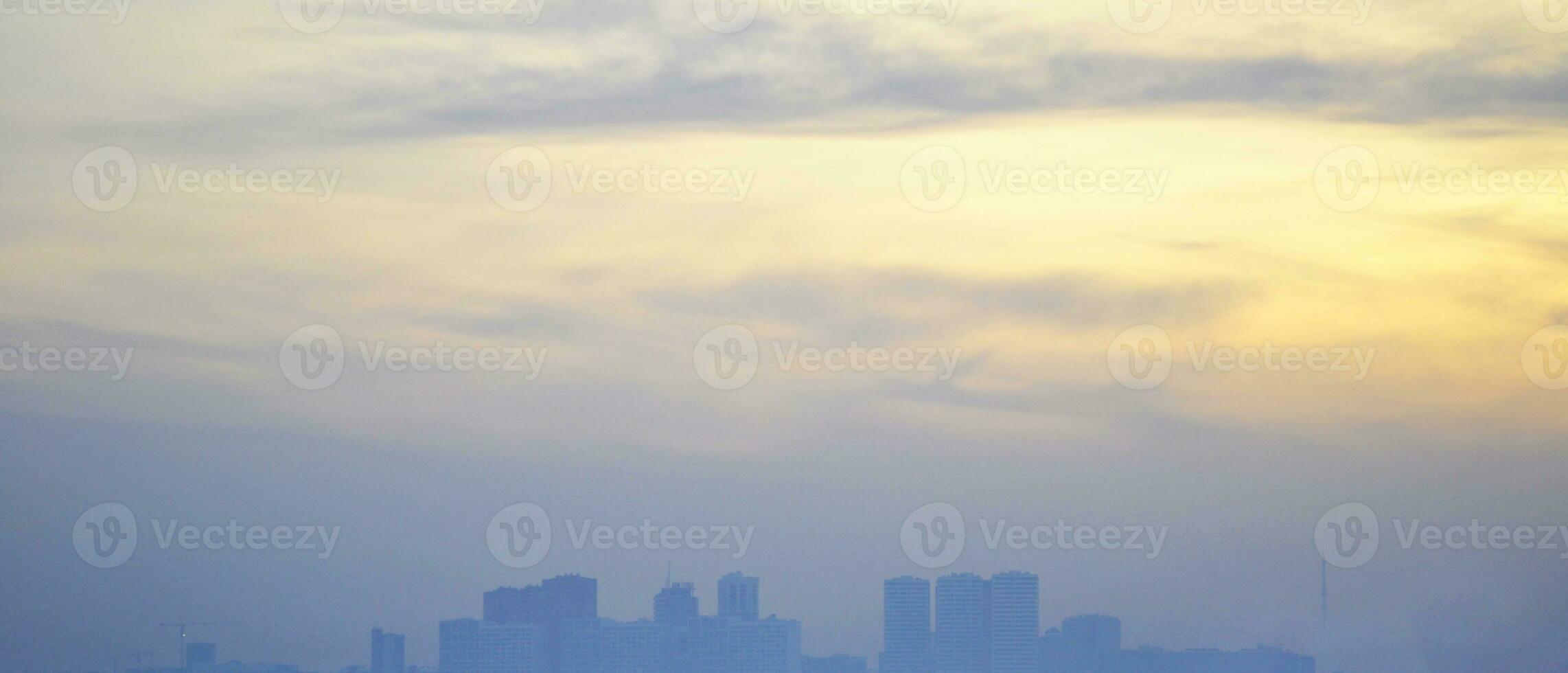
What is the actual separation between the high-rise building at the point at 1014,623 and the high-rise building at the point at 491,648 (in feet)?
32.8

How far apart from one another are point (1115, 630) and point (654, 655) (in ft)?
34.9

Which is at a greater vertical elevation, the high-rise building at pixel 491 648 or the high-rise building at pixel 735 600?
the high-rise building at pixel 735 600

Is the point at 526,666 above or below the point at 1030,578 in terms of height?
below

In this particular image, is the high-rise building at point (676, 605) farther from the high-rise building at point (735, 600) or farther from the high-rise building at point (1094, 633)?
the high-rise building at point (1094, 633)

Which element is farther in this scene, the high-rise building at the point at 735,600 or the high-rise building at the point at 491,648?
the high-rise building at the point at 735,600

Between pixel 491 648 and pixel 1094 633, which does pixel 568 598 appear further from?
pixel 1094 633

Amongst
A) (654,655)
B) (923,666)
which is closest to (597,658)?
(654,655)

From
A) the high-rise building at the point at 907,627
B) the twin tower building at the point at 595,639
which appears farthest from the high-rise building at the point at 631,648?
the high-rise building at the point at 907,627

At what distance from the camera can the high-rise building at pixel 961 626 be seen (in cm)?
3228

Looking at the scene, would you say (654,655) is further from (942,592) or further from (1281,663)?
→ (1281,663)

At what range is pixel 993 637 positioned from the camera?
3256 cm

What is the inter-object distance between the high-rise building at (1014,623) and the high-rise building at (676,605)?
719cm

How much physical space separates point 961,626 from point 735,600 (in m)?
5.44

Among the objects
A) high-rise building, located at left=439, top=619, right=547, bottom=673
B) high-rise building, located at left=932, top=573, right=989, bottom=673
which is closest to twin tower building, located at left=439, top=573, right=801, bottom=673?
high-rise building, located at left=439, top=619, right=547, bottom=673
